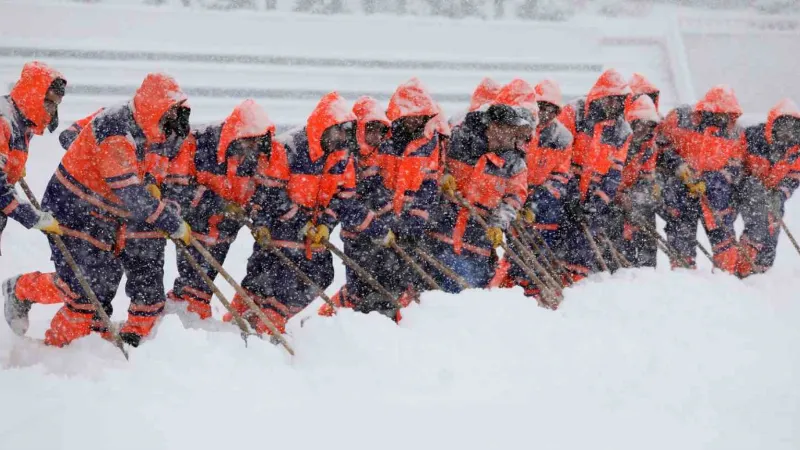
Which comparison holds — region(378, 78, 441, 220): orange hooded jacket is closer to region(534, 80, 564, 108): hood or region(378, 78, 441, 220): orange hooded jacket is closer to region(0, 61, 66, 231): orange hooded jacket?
region(534, 80, 564, 108): hood

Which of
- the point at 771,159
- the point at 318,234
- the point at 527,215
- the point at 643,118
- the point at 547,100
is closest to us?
the point at 318,234

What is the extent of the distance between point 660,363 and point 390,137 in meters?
2.16

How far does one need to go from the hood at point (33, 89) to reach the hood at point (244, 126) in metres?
0.99

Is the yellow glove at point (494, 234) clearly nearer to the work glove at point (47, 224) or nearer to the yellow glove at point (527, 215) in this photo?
the yellow glove at point (527, 215)

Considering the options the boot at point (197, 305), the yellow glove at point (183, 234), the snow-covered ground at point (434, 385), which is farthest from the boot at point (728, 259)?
the yellow glove at point (183, 234)

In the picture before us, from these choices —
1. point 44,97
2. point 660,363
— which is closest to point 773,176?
point 660,363

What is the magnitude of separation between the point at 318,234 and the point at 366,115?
32.0 inches

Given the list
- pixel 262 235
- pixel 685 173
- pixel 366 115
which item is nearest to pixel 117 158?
pixel 262 235

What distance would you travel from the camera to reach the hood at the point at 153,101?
3.87 meters

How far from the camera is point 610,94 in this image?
5719mm

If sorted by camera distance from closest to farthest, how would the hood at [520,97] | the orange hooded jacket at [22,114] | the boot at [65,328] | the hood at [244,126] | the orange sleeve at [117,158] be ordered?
the orange sleeve at [117,158] < the boot at [65,328] < the orange hooded jacket at [22,114] < the hood at [244,126] < the hood at [520,97]

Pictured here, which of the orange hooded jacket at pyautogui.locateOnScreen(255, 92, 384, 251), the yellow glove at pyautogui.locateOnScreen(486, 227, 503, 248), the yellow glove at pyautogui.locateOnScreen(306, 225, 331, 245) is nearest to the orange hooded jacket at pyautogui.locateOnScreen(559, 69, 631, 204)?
the yellow glove at pyautogui.locateOnScreen(486, 227, 503, 248)

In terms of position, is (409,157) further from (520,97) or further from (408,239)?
(520,97)

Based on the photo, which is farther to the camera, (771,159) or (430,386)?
(771,159)
